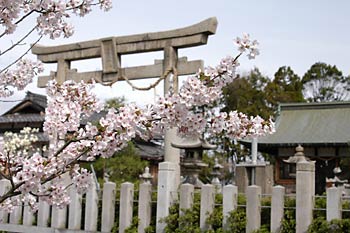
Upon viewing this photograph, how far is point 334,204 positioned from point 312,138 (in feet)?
51.9

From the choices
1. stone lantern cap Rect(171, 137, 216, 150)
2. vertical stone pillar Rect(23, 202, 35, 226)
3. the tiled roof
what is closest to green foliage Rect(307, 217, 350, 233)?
stone lantern cap Rect(171, 137, 216, 150)

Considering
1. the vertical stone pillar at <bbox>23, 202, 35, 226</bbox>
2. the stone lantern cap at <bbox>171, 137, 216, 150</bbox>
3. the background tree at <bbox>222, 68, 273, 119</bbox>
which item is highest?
the background tree at <bbox>222, 68, 273, 119</bbox>

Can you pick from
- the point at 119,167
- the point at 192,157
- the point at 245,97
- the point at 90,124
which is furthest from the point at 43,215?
the point at 245,97

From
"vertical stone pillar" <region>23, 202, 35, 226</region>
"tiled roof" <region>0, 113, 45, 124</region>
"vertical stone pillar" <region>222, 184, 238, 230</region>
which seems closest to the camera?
"vertical stone pillar" <region>222, 184, 238, 230</region>

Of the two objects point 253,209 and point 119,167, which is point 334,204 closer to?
point 253,209

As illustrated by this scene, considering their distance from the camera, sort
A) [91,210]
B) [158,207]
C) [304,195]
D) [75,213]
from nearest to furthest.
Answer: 1. [304,195]
2. [158,207]
3. [91,210]
4. [75,213]

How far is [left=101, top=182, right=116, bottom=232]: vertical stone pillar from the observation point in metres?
7.87

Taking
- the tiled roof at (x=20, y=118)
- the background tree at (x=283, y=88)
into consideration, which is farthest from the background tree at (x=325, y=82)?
the tiled roof at (x=20, y=118)

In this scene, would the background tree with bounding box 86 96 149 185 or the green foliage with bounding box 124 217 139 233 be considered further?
the background tree with bounding box 86 96 149 185

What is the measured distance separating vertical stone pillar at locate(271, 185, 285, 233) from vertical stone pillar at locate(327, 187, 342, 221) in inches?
22.8

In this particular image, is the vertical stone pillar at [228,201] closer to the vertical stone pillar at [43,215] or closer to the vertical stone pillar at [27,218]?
the vertical stone pillar at [43,215]

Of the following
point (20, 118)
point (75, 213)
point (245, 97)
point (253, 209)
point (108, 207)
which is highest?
point (245, 97)

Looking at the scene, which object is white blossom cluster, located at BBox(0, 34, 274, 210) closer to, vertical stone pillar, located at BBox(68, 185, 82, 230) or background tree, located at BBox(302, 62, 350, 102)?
vertical stone pillar, located at BBox(68, 185, 82, 230)

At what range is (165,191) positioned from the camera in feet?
24.5
